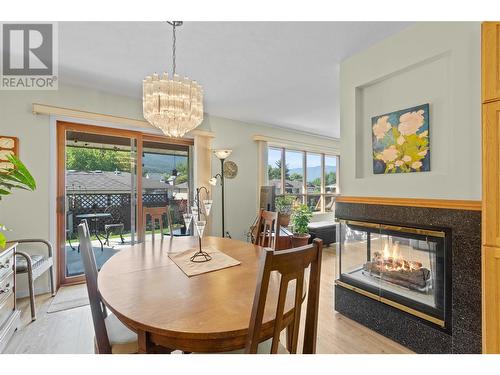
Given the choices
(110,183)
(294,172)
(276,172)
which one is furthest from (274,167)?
(110,183)

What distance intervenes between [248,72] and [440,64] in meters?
1.71

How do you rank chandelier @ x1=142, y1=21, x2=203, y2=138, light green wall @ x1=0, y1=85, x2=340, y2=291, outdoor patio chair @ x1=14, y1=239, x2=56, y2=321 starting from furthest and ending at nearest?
light green wall @ x1=0, y1=85, x2=340, y2=291 < outdoor patio chair @ x1=14, y1=239, x2=56, y2=321 < chandelier @ x1=142, y1=21, x2=203, y2=138

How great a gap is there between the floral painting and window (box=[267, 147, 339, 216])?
2918mm

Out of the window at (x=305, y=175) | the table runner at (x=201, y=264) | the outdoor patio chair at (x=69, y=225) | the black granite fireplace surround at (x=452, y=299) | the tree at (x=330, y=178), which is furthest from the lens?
the tree at (x=330, y=178)

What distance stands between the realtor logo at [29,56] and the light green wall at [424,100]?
8.64ft

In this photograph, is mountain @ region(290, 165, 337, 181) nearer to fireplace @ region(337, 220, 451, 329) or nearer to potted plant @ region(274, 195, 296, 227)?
potted plant @ region(274, 195, 296, 227)

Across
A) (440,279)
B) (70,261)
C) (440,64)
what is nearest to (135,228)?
(70,261)

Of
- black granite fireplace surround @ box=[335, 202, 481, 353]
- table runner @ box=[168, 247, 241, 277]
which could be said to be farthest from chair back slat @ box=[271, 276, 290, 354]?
black granite fireplace surround @ box=[335, 202, 481, 353]

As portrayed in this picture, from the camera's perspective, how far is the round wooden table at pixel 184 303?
86 centimetres

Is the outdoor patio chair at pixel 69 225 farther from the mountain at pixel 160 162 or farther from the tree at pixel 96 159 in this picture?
the mountain at pixel 160 162

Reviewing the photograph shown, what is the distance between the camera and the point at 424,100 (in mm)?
1901

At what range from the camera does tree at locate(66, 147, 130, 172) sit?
10.3ft

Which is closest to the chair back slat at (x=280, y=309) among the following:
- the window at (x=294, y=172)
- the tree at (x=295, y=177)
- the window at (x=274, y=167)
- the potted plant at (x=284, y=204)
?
the potted plant at (x=284, y=204)

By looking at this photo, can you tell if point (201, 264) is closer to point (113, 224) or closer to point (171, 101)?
point (171, 101)
